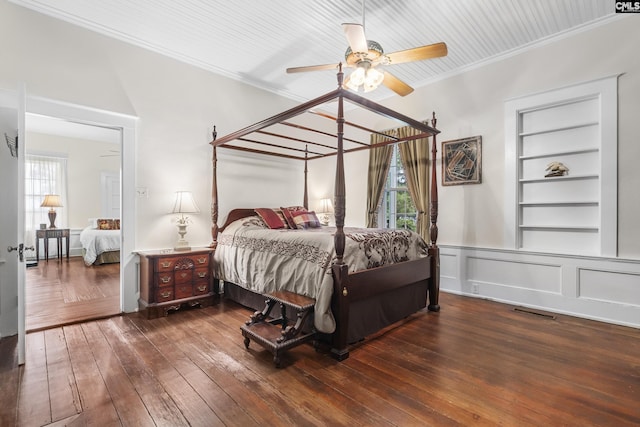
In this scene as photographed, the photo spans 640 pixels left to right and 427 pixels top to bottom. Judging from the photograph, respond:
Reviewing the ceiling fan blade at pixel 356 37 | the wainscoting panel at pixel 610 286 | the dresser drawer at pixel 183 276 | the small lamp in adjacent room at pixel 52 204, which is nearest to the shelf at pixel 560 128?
the wainscoting panel at pixel 610 286

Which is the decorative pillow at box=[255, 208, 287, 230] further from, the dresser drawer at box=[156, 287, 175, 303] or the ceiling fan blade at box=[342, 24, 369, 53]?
the ceiling fan blade at box=[342, 24, 369, 53]

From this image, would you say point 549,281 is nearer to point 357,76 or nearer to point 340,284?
point 340,284

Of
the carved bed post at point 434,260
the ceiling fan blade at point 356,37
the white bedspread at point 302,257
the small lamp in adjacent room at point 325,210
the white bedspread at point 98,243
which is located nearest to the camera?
the ceiling fan blade at point 356,37

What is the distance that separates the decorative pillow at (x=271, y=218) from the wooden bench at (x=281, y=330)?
149cm

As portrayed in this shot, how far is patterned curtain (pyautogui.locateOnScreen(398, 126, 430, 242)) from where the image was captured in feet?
14.4

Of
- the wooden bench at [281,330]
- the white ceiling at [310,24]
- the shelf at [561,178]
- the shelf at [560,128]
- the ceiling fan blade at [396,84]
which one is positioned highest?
the white ceiling at [310,24]

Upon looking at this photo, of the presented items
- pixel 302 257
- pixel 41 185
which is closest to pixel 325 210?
pixel 302 257

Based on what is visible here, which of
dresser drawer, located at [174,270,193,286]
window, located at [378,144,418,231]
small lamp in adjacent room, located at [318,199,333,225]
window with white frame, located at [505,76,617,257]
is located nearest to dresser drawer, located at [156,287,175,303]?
dresser drawer, located at [174,270,193,286]

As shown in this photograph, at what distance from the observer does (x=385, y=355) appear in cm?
233

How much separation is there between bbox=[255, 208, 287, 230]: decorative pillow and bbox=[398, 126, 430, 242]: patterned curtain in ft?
6.71

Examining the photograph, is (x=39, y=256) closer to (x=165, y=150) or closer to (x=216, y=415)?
(x=165, y=150)

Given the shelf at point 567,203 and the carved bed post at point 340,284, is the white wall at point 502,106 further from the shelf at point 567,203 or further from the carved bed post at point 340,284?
the carved bed post at point 340,284

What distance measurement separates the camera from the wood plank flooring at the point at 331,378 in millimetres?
1631

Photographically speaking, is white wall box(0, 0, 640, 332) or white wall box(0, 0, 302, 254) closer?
white wall box(0, 0, 302, 254)
